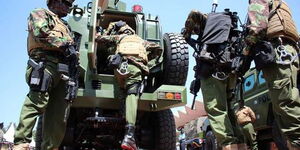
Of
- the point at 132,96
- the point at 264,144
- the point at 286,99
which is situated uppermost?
the point at 132,96

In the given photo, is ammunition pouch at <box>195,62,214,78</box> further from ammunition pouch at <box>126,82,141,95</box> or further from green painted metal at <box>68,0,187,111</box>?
green painted metal at <box>68,0,187,111</box>

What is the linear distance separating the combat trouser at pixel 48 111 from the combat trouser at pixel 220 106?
1408mm

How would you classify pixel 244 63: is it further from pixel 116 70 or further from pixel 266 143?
pixel 266 143

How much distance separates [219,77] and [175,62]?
153cm

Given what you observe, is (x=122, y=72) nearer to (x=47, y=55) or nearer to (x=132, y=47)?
(x=132, y=47)

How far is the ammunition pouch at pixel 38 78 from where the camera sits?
309cm

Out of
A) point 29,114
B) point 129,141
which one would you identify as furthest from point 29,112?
point 129,141

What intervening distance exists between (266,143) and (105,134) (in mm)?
2856

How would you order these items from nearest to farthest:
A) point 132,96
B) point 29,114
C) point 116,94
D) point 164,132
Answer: point 29,114 < point 132,96 < point 116,94 < point 164,132

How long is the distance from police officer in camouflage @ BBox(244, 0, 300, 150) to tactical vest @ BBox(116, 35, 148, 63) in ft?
4.91

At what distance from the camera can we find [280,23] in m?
2.99

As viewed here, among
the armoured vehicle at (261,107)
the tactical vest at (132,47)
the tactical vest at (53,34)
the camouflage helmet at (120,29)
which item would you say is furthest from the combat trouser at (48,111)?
Answer: the armoured vehicle at (261,107)

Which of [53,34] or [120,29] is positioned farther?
[120,29]

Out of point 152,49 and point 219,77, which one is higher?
point 152,49
